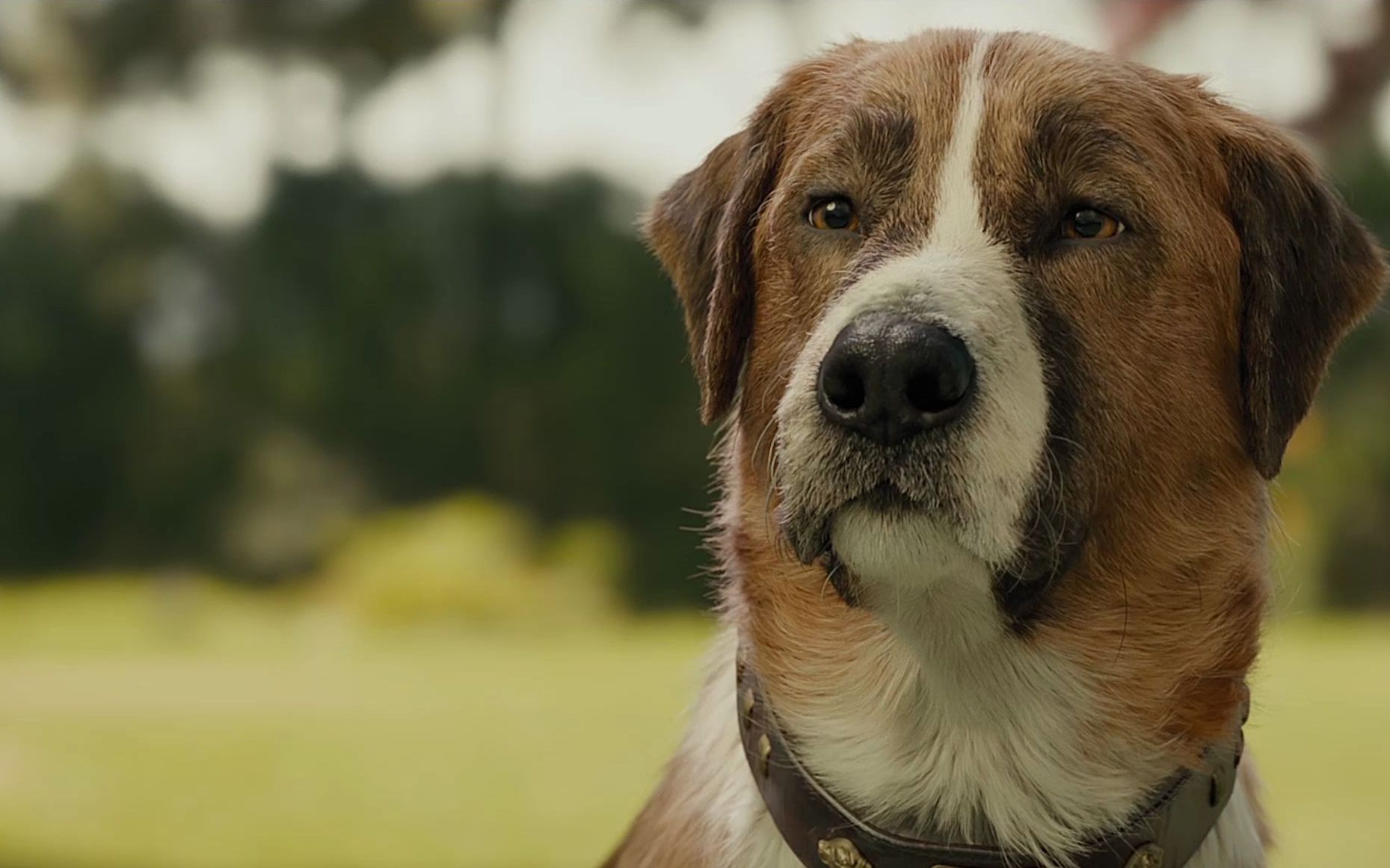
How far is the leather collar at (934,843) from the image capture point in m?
2.24

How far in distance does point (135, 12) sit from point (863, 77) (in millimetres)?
4853

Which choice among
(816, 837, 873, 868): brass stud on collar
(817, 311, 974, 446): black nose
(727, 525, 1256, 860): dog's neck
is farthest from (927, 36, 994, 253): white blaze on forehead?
(816, 837, 873, 868): brass stud on collar

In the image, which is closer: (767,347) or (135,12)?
(767,347)

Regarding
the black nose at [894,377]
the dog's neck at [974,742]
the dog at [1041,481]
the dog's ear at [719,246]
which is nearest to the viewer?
the black nose at [894,377]

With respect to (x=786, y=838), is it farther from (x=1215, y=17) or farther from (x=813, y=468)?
(x=1215, y=17)

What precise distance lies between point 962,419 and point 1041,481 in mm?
175

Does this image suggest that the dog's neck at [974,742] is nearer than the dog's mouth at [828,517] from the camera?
No

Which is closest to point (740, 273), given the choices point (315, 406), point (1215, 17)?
point (1215, 17)

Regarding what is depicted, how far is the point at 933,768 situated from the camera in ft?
7.76

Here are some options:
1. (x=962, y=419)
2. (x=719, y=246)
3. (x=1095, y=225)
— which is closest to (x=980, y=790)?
(x=962, y=419)

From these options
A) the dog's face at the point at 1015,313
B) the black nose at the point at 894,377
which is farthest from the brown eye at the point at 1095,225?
the black nose at the point at 894,377

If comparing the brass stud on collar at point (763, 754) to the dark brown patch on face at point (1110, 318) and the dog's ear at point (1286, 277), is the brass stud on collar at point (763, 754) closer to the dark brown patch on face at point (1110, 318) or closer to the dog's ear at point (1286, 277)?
→ the dark brown patch on face at point (1110, 318)

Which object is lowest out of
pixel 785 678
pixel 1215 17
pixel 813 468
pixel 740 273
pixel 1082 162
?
pixel 785 678

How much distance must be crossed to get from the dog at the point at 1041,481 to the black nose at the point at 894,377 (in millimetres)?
93
